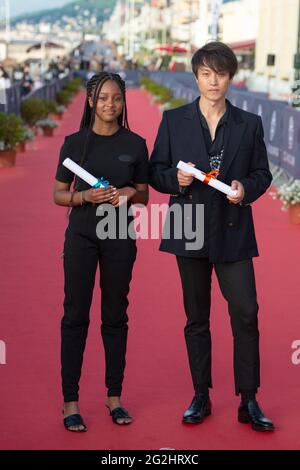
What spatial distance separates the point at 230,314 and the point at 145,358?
160 centimetres

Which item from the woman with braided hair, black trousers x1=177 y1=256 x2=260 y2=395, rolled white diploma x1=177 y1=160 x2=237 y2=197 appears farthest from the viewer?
black trousers x1=177 y1=256 x2=260 y2=395

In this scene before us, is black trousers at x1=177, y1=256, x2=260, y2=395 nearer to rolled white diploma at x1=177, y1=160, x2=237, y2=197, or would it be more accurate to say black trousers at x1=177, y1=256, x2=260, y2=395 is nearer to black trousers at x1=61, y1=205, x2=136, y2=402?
black trousers at x1=61, y1=205, x2=136, y2=402

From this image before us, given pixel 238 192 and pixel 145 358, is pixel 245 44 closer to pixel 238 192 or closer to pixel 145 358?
pixel 145 358

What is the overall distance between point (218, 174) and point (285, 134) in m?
11.4

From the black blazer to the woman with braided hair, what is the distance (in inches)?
5.7

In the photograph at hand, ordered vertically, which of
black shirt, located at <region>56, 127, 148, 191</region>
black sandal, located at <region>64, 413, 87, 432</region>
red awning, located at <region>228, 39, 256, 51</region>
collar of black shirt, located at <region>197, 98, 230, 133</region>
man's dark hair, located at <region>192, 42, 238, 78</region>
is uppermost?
red awning, located at <region>228, 39, 256, 51</region>

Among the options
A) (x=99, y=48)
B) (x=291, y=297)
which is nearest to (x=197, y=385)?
(x=291, y=297)

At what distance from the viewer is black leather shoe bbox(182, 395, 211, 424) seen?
18.5ft

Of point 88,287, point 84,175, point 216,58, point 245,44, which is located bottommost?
point 88,287

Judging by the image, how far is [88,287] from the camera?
5.49 m

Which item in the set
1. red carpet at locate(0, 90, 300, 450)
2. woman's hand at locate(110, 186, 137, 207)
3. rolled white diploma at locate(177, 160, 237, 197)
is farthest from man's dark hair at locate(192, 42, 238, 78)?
red carpet at locate(0, 90, 300, 450)

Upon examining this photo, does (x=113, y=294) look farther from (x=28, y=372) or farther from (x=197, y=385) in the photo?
(x=28, y=372)

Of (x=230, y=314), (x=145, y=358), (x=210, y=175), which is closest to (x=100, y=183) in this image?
(x=210, y=175)

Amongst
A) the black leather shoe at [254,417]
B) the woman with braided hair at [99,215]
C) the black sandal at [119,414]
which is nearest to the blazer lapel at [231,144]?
the woman with braided hair at [99,215]
